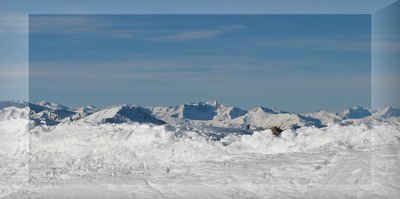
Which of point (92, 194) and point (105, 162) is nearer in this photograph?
point (92, 194)

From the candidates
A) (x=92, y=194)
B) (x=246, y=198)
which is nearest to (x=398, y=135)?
(x=246, y=198)

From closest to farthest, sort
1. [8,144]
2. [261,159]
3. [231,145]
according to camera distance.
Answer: [261,159], [231,145], [8,144]

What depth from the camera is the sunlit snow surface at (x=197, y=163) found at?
15.0 metres

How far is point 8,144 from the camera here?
2417 cm

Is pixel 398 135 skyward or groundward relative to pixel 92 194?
skyward

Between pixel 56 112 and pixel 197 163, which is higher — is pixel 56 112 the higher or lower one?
the lower one

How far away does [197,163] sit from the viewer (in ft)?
61.0

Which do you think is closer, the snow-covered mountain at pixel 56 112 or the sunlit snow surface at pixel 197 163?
the sunlit snow surface at pixel 197 163

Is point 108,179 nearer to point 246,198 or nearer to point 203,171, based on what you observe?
point 203,171

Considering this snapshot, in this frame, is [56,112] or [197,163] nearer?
[197,163]

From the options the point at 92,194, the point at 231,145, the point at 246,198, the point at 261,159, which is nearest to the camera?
the point at 246,198

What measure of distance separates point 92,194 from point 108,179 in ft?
5.14

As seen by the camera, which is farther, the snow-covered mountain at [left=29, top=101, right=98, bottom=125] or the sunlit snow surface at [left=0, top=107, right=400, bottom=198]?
the snow-covered mountain at [left=29, top=101, right=98, bottom=125]

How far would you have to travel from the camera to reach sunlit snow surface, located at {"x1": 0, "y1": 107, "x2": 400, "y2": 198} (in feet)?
49.3
